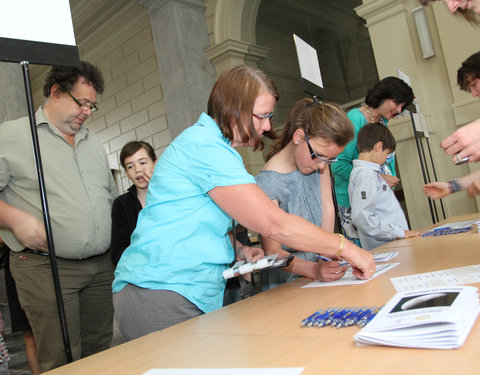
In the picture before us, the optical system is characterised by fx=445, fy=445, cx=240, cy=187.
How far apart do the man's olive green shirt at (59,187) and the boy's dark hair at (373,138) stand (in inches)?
53.3

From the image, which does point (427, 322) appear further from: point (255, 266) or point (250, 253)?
point (250, 253)

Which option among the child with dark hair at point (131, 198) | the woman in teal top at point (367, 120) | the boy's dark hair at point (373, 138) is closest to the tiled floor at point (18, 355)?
the child with dark hair at point (131, 198)

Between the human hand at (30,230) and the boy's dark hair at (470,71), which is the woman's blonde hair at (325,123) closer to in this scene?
the human hand at (30,230)

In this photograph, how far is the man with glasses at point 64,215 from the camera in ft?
5.66

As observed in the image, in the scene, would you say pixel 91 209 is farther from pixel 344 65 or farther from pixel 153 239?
pixel 344 65

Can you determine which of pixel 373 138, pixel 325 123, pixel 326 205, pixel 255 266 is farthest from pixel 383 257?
pixel 373 138

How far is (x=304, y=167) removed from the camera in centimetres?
173

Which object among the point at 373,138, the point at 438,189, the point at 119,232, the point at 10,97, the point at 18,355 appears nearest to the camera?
the point at 119,232

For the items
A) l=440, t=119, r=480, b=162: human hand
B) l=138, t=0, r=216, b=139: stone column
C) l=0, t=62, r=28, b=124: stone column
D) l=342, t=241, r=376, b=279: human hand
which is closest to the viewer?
l=440, t=119, r=480, b=162: human hand

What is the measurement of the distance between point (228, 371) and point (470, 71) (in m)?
2.39

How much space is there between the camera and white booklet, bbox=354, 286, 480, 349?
66 cm

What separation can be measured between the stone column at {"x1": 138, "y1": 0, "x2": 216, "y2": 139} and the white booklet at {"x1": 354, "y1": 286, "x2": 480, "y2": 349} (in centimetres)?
493

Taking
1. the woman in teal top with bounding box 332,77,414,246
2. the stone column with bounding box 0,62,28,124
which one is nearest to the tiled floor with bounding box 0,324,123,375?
the stone column with bounding box 0,62,28,124

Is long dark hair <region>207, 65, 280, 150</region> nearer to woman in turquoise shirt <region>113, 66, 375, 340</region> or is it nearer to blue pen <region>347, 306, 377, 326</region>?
woman in turquoise shirt <region>113, 66, 375, 340</region>
